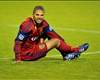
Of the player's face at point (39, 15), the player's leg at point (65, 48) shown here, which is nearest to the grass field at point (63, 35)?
the player's leg at point (65, 48)

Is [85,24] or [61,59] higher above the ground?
[61,59]

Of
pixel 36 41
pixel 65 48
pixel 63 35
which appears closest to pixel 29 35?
pixel 36 41

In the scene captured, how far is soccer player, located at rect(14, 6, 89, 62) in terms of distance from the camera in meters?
12.2

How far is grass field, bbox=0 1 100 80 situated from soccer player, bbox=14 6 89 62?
0.17 metres

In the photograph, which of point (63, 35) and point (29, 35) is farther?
point (63, 35)

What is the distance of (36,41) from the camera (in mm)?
12656

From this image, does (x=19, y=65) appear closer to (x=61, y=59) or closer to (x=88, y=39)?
(x=61, y=59)

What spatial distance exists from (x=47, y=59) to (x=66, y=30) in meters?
6.77

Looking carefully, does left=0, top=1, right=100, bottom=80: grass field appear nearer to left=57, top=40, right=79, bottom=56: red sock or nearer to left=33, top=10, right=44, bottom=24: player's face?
left=57, top=40, right=79, bottom=56: red sock

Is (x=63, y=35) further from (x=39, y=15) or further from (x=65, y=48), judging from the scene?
(x=39, y=15)

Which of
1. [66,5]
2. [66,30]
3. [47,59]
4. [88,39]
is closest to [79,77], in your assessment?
[47,59]

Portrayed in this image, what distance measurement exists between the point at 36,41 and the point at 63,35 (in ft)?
19.6

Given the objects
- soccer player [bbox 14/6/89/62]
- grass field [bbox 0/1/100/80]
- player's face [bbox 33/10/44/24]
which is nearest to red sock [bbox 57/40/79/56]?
soccer player [bbox 14/6/89/62]

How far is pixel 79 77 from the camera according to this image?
35.2ft
